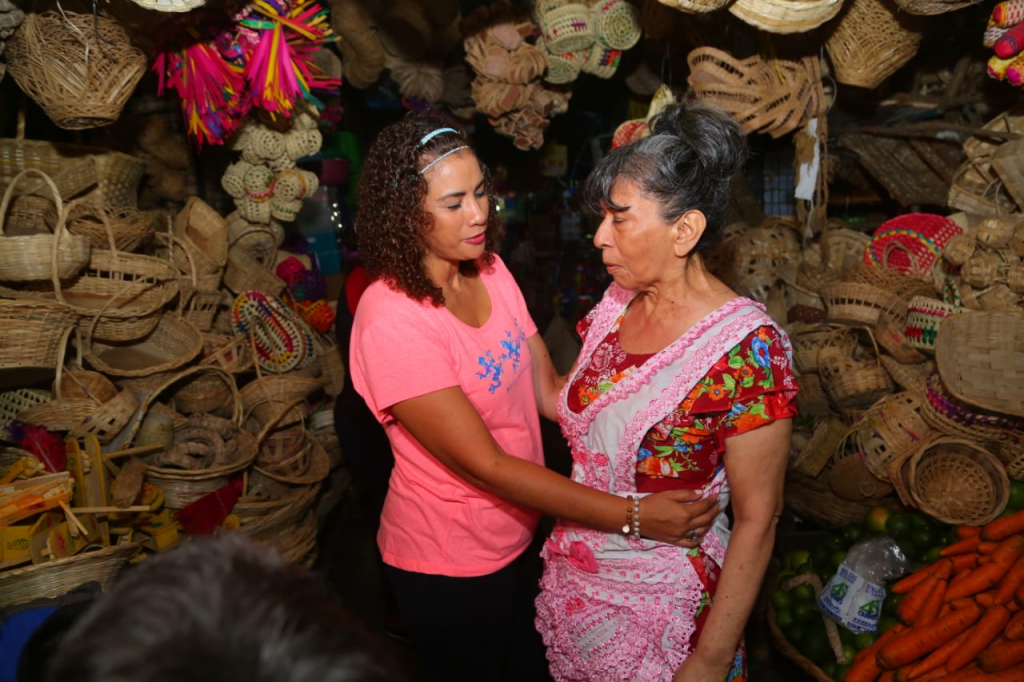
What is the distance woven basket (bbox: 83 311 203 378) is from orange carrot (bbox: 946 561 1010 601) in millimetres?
2730

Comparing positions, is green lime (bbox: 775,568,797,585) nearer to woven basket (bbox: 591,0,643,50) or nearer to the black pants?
the black pants

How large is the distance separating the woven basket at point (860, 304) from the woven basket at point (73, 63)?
275 centimetres

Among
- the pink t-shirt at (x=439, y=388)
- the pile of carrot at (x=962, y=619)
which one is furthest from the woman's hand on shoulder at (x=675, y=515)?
the pile of carrot at (x=962, y=619)

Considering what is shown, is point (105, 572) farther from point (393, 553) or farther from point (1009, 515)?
point (1009, 515)

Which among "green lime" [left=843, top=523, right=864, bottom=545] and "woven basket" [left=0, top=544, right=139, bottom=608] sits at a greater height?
"woven basket" [left=0, top=544, right=139, bottom=608]

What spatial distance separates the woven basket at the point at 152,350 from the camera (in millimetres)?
2807

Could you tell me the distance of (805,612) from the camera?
263 centimetres

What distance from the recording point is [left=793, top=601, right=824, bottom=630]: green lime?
8.57ft

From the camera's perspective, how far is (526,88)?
365cm

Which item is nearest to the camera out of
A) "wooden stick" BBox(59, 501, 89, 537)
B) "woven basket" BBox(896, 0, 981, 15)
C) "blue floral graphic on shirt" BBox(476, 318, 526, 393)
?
"blue floral graphic on shirt" BBox(476, 318, 526, 393)

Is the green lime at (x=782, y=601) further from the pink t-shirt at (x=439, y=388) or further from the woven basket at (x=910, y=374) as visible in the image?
the pink t-shirt at (x=439, y=388)

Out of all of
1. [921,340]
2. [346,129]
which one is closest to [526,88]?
[346,129]

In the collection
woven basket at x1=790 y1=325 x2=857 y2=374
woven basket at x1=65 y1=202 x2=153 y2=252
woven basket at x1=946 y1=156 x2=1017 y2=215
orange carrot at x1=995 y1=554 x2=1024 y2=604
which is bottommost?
orange carrot at x1=995 y1=554 x2=1024 y2=604

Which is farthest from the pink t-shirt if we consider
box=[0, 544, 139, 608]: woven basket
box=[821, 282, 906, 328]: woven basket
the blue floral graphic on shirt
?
box=[821, 282, 906, 328]: woven basket
